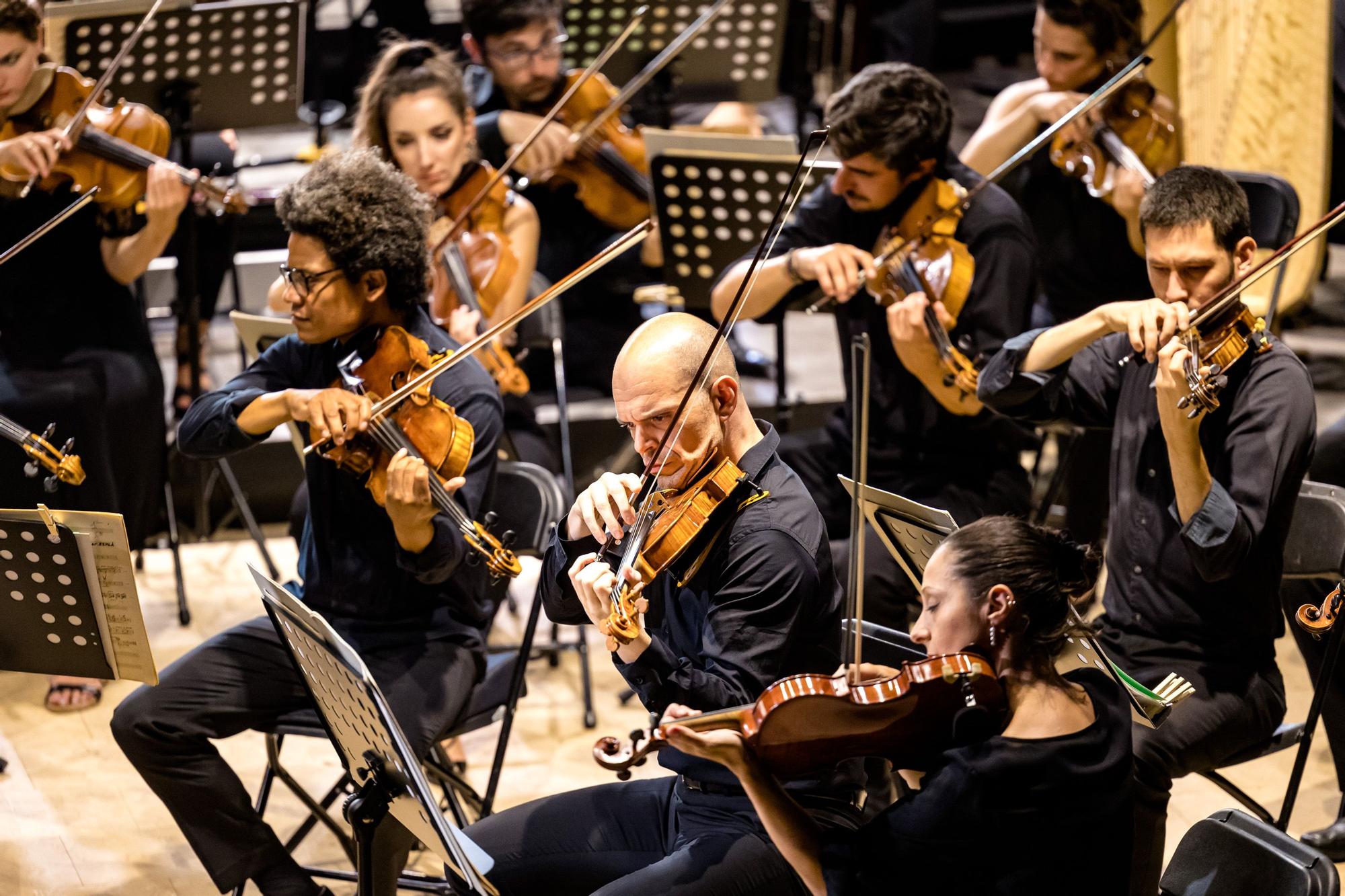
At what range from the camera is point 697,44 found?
4965 millimetres

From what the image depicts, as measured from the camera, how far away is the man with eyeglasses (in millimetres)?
4473

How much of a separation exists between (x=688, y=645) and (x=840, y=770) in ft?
0.98

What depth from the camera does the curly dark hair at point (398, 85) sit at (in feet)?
12.4

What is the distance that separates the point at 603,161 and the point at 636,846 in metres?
2.73

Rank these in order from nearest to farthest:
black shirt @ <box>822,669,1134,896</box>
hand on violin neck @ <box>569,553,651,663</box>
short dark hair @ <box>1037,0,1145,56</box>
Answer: black shirt @ <box>822,669,1134,896</box> < hand on violin neck @ <box>569,553,651,663</box> < short dark hair @ <box>1037,0,1145,56</box>

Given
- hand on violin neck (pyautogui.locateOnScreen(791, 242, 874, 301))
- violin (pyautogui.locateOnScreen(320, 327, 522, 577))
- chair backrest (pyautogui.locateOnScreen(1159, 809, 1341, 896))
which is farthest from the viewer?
hand on violin neck (pyautogui.locateOnScreen(791, 242, 874, 301))

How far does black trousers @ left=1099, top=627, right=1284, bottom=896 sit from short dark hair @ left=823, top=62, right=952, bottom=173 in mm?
1231

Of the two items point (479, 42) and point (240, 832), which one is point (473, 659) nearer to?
point (240, 832)

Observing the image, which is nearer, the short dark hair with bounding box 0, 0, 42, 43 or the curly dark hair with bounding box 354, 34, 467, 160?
the short dark hair with bounding box 0, 0, 42, 43

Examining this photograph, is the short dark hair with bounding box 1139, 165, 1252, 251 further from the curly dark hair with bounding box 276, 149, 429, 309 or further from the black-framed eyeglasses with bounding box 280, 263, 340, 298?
the black-framed eyeglasses with bounding box 280, 263, 340, 298

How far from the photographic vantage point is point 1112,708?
187cm

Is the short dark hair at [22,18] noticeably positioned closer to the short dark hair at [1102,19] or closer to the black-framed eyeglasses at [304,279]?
the black-framed eyeglasses at [304,279]

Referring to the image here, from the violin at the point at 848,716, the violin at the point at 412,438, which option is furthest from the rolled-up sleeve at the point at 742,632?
the violin at the point at 412,438

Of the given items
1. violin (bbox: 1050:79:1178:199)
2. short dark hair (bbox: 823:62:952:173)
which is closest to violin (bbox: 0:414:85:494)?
short dark hair (bbox: 823:62:952:173)
